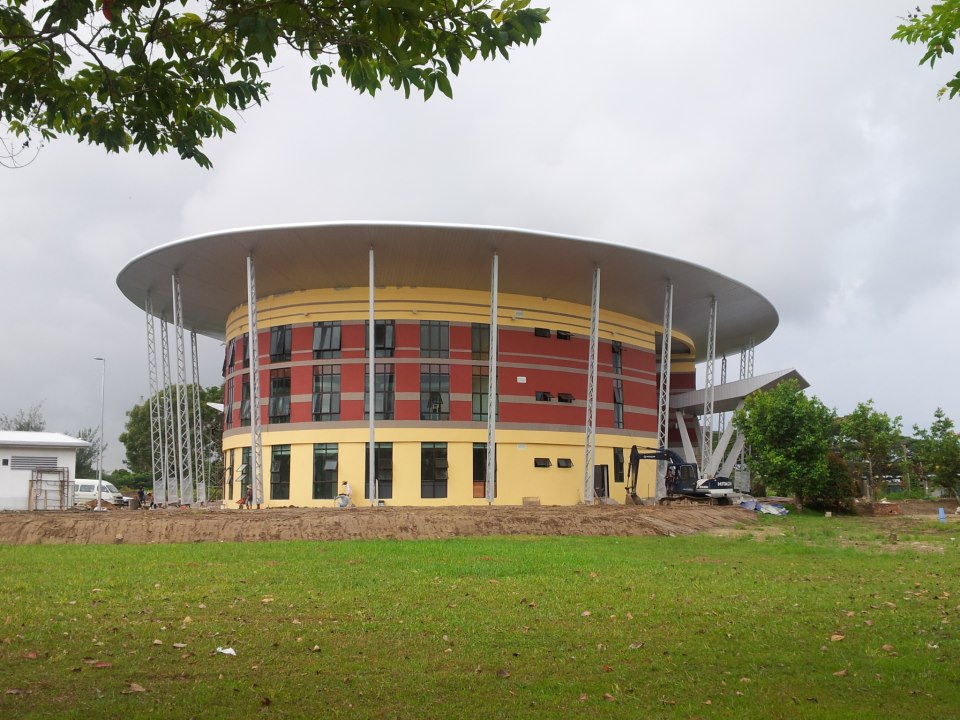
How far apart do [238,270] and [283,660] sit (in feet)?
107

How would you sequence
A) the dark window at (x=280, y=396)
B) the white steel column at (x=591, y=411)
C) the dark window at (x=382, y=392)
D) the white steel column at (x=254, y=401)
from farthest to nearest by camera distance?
the dark window at (x=280, y=396) < the dark window at (x=382, y=392) < the white steel column at (x=591, y=411) < the white steel column at (x=254, y=401)

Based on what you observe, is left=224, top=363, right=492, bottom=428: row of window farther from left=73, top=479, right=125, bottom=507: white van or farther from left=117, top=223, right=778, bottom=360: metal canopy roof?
left=73, top=479, right=125, bottom=507: white van

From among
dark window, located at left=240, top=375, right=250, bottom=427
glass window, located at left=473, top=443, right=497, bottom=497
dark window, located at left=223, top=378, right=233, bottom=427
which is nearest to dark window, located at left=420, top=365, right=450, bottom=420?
glass window, located at left=473, top=443, right=497, bottom=497

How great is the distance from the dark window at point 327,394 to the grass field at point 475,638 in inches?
913

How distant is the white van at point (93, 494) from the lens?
177ft

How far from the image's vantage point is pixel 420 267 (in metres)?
37.8

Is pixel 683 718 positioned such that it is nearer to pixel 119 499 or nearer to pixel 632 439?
pixel 632 439

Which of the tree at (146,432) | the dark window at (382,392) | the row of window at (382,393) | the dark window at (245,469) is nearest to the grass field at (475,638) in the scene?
the dark window at (382,392)

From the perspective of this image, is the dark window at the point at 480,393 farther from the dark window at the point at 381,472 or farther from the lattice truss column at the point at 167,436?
the lattice truss column at the point at 167,436

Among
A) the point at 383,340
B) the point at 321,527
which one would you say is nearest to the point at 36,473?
the point at 383,340

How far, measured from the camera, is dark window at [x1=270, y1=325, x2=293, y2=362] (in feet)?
133

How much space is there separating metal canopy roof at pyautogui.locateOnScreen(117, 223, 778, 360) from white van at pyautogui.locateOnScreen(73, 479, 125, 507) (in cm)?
1535

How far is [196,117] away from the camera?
25.2 feet

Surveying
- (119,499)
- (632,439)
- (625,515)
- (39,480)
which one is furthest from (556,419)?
(119,499)
